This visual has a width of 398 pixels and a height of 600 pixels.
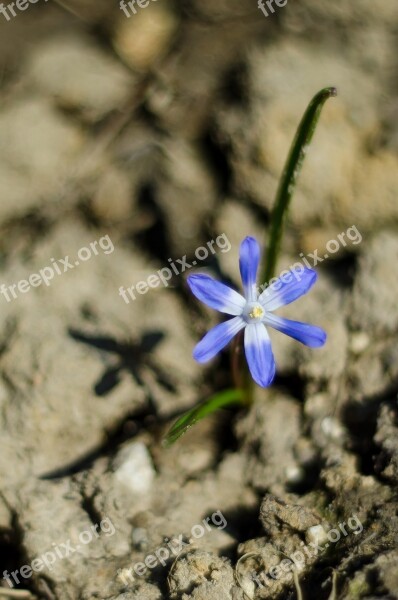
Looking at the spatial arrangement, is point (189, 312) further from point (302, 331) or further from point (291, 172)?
point (291, 172)

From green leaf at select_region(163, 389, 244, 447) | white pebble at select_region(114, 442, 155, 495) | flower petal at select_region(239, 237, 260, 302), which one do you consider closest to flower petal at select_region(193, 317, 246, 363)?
flower petal at select_region(239, 237, 260, 302)

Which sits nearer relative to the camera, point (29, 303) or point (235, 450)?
point (235, 450)

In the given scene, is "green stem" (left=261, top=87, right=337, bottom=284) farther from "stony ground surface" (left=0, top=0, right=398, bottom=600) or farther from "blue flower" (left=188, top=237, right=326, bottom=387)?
"stony ground surface" (left=0, top=0, right=398, bottom=600)

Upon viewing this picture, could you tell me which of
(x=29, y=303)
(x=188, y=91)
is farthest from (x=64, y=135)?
(x=29, y=303)

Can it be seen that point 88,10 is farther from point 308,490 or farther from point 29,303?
point 308,490

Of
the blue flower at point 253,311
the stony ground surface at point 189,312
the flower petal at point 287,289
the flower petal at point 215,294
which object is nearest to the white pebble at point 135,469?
the stony ground surface at point 189,312

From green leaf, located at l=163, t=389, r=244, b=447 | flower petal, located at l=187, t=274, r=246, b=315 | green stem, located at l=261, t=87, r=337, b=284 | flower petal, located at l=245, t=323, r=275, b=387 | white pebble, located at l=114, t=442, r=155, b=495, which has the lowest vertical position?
white pebble, located at l=114, t=442, r=155, b=495
